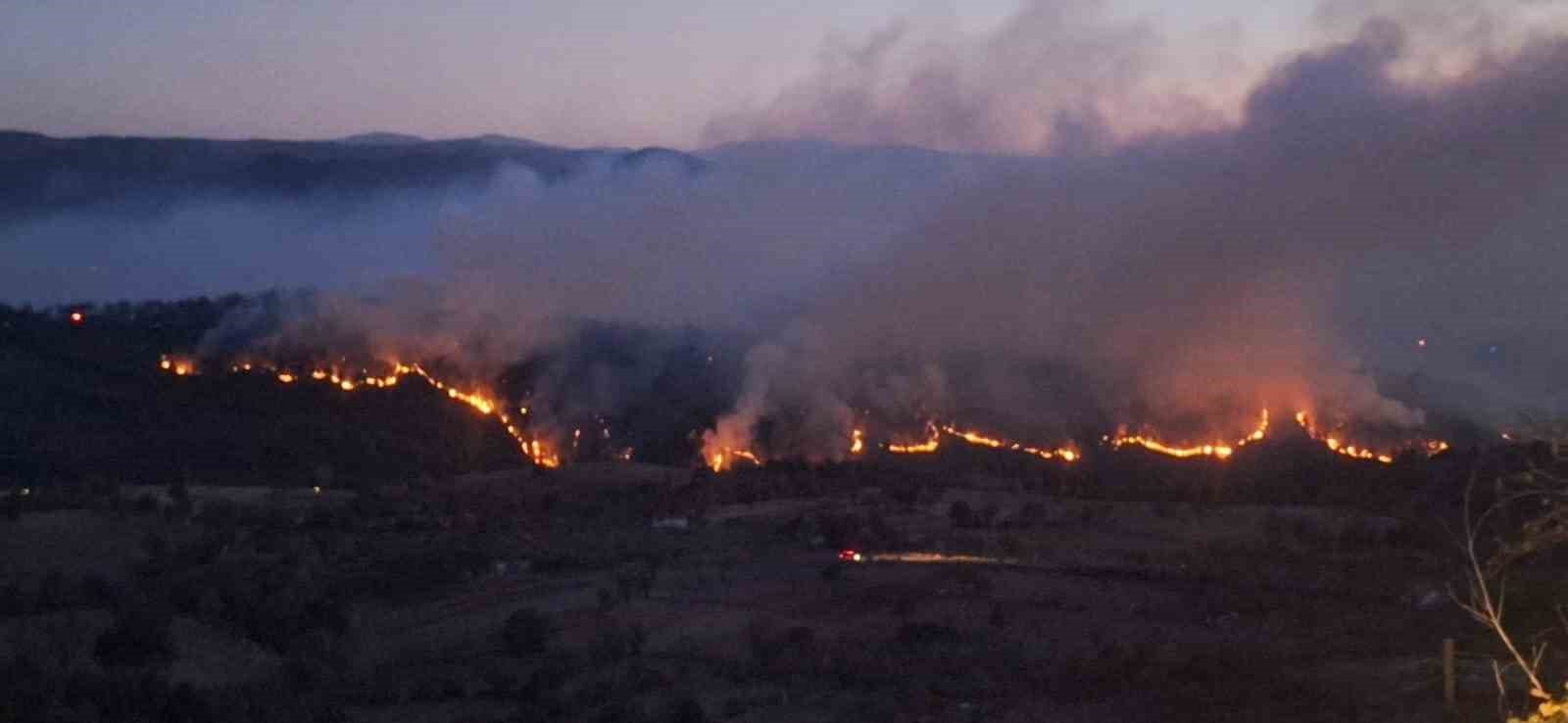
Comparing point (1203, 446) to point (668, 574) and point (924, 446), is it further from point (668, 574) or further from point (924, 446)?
point (668, 574)

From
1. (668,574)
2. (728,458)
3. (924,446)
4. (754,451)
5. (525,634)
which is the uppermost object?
(924,446)

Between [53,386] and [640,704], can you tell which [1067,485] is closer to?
[640,704]

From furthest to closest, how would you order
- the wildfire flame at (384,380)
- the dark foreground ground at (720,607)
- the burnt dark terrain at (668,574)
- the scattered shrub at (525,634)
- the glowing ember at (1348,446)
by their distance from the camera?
1. the wildfire flame at (384,380)
2. the glowing ember at (1348,446)
3. the scattered shrub at (525,634)
4. the burnt dark terrain at (668,574)
5. the dark foreground ground at (720,607)

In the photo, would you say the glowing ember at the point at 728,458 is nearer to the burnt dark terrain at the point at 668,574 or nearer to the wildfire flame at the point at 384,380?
the burnt dark terrain at the point at 668,574

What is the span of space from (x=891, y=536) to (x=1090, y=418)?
21123 mm

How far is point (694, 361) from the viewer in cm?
7369

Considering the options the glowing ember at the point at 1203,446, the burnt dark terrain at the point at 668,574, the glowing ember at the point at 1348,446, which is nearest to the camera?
the burnt dark terrain at the point at 668,574

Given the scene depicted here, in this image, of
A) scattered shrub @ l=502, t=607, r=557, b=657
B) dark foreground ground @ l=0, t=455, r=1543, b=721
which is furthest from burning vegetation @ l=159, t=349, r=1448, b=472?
scattered shrub @ l=502, t=607, r=557, b=657

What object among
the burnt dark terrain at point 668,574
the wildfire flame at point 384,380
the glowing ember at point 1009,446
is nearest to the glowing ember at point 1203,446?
the burnt dark terrain at point 668,574

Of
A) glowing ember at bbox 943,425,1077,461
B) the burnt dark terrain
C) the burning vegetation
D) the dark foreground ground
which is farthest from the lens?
glowing ember at bbox 943,425,1077,461

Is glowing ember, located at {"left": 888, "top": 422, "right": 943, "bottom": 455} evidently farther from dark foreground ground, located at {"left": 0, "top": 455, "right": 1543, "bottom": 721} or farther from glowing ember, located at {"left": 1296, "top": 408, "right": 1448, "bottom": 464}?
glowing ember, located at {"left": 1296, "top": 408, "right": 1448, "bottom": 464}

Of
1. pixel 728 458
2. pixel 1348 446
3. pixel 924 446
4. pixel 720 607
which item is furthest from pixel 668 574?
pixel 1348 446

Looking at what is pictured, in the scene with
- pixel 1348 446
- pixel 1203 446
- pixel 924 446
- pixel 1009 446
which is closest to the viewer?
pixel 1348 446

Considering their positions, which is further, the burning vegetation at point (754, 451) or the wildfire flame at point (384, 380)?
the wildfire flame at point (384, 380)
